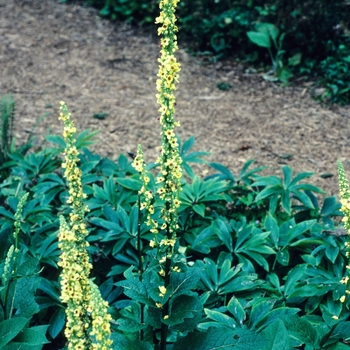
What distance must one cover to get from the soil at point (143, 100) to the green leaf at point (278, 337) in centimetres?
267

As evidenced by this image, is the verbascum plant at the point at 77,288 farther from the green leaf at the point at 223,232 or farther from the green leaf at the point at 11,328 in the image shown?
the green leaf at the point at 223,232

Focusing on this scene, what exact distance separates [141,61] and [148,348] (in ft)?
17.9

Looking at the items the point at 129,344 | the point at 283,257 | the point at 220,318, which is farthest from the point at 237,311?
the point at 129,344

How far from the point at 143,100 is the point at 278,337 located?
4.40 metres

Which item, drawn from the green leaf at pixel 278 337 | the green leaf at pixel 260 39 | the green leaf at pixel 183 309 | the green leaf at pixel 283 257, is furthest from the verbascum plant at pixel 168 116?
the green leaf at pixel 260 39

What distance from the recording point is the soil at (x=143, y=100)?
5.58 metres

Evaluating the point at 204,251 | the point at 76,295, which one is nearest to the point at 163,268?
the point at 76,295

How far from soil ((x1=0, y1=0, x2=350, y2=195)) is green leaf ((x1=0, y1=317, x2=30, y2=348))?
2.99 m

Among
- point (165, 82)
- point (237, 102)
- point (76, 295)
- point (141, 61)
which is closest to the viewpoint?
point (76, 295)

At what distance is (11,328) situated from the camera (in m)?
2.48

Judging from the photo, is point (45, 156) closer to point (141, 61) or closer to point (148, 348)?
point (148, 348)

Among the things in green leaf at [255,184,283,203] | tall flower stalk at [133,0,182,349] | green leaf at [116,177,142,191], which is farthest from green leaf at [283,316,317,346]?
green leaf at [116,177,142,191]

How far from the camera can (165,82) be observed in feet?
6.99

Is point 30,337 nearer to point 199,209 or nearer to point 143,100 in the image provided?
point 199,209
